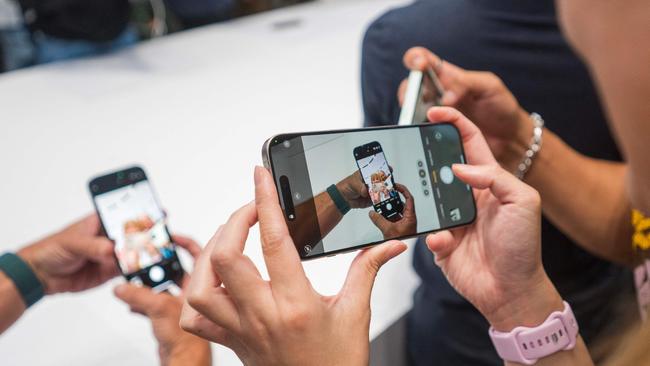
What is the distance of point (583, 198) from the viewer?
64 cm

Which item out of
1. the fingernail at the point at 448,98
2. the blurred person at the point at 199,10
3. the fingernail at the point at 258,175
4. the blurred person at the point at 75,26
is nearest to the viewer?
the fingernail at the point at 258,175

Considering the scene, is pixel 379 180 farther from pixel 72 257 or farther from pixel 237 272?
pixel 72 257

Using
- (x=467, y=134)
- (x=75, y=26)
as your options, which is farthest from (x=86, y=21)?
(x=467, y=134)

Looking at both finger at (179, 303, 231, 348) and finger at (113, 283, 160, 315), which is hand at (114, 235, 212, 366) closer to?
finger at (113, 283, 160, 315)

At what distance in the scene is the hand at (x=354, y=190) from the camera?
0.43m

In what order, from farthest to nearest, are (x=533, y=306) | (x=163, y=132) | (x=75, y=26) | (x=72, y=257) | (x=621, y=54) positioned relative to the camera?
1. (x=75, y=26)
2. (x=163, y=132)
3. (x=72, y=257)
4. (x=533, y=306)
5. (x=621, y=54)

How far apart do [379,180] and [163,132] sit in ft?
2.01

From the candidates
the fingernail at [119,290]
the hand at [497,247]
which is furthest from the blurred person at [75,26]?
the hand at [497,247]

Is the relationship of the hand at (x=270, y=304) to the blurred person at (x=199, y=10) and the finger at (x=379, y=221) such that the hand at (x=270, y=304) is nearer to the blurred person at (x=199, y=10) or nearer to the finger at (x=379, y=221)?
the finger at (x=379, y=221)

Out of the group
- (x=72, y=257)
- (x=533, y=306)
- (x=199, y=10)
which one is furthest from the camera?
(x=199, y=10)

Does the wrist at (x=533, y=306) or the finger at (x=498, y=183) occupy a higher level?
the finger at (x=498, y=183)

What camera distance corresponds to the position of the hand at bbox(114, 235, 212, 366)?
516 mm

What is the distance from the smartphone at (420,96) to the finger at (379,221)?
11 cm

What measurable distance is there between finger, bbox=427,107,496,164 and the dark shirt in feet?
0.47
